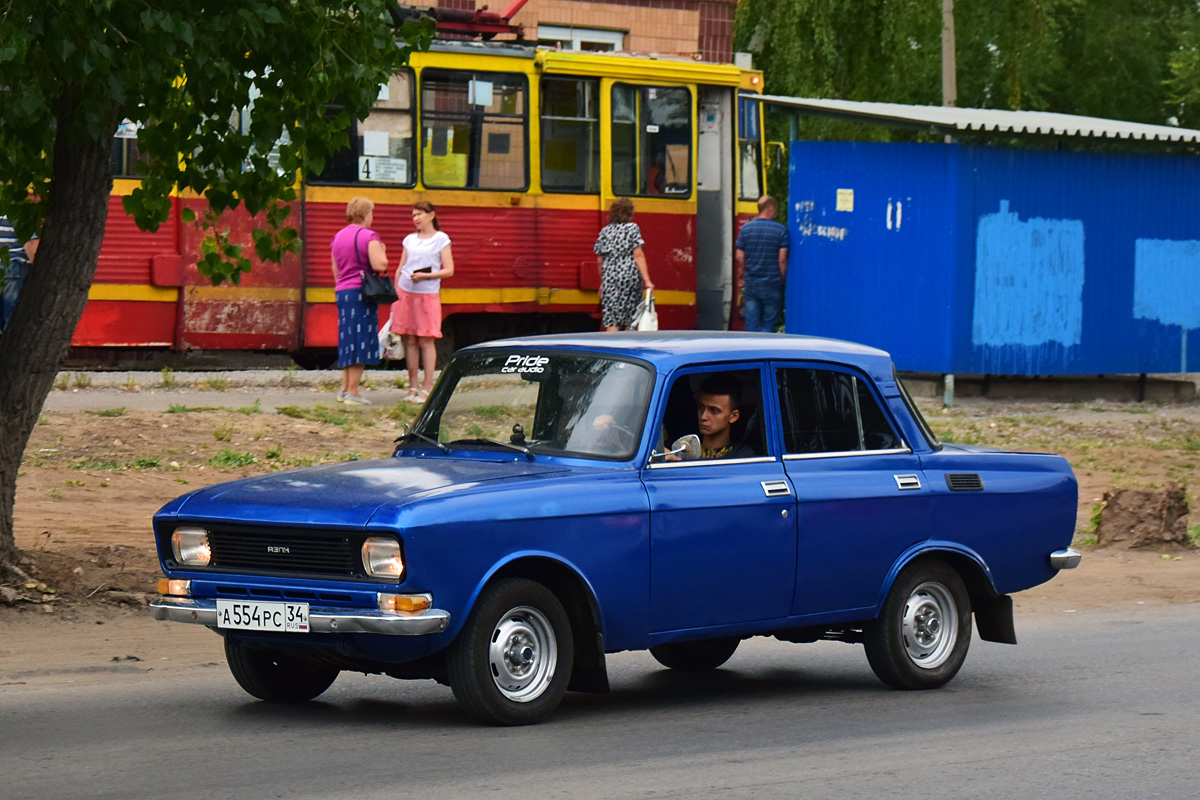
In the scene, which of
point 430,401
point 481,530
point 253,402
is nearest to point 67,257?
point 430,401

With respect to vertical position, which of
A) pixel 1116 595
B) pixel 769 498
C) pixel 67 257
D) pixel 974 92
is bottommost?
pixel 1116 595

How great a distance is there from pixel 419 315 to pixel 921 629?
10516 mm

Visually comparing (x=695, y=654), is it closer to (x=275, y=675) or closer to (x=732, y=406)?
(x=732, y=406)

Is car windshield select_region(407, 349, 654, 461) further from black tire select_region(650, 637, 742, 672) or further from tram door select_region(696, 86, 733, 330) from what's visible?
tram door select_region(696, 86, 733, 330)

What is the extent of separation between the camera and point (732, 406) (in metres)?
8.02

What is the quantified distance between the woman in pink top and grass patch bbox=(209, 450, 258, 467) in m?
2.79

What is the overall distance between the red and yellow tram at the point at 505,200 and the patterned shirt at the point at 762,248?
1.56 meters

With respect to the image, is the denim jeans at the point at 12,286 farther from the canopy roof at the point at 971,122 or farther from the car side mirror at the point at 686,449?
the car side mirror at the point at 686,449

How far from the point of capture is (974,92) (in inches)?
1624

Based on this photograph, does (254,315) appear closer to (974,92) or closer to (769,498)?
→ (769,498)

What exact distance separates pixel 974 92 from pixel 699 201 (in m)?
19.8

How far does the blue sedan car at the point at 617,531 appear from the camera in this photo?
687 centimetres

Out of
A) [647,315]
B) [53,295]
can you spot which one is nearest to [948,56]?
[647,315]

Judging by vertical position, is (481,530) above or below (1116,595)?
above
